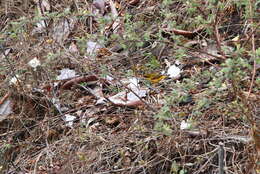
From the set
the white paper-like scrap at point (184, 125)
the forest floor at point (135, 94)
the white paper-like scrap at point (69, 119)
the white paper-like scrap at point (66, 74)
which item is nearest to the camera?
the forest floor at point (135, 94)

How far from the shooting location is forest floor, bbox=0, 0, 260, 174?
281 centimetres

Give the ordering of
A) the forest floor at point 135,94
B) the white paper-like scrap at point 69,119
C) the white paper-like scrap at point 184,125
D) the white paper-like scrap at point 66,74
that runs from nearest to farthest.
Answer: the forest floor at point 135,94
the white paper-like scrap at point 184,125
the white paper-like scrap at point 69,119
the white paper-like scrap at point 66,74

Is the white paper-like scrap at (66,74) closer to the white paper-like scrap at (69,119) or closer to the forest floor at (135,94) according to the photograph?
the forest floor at (135,94)

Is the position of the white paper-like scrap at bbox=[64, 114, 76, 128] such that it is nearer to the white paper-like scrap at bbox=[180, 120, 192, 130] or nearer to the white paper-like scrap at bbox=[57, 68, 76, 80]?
the white paper-like scrap at bbox=[57, 68, 76, 80]

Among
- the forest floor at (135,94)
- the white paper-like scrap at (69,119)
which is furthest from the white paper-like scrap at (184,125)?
the white paper-like scrap at (69,119)

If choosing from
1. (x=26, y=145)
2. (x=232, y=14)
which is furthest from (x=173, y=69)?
(x=26, y=145)

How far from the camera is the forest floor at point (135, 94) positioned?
281 centimetres

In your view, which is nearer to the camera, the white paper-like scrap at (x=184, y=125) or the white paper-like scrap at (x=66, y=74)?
the white paper-like scrap at (x=184, y=125)

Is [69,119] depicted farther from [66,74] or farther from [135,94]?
[135,94]

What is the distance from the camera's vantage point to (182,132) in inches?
120

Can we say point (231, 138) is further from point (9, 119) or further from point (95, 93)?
point (9, 119)

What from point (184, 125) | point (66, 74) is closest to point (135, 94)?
point (184, 125)

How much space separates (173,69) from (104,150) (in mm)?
961

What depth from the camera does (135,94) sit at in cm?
334
